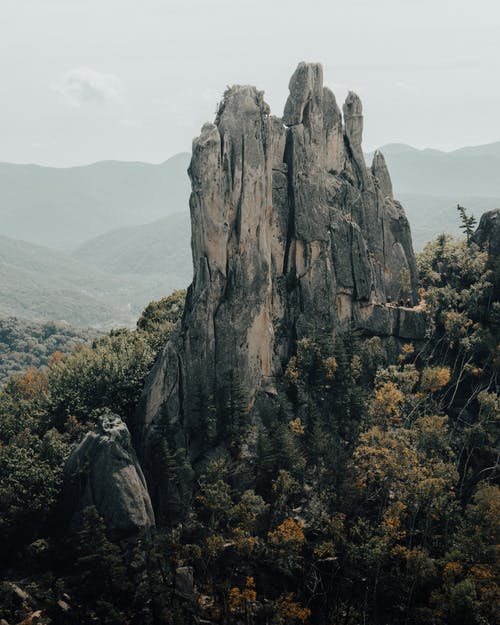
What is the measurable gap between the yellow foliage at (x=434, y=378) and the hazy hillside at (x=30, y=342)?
80396 mm

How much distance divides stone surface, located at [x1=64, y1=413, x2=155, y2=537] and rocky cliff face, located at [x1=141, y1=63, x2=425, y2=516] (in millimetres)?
4352

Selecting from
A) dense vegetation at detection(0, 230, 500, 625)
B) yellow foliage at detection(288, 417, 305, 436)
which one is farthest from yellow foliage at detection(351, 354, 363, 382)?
yellow foliage at detection(288, 417, 305, 436)

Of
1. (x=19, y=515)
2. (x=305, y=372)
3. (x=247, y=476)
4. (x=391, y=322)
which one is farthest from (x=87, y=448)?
(x=391, y=322)

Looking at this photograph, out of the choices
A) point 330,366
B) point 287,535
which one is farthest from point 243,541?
point 330,366

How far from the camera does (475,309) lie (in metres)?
58.1

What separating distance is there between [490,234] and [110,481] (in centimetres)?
4378

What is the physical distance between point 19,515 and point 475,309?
138 ft

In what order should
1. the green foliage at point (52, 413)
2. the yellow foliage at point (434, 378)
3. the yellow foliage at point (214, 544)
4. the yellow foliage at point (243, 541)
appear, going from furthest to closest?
the yellow foliage at point (434, 378) → the green foliage at point (52, 413) → the yellow foliage at point (243, 541) → the yellow foliage at point (214, 544)

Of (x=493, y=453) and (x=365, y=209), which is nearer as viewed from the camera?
(x=493, y=453)

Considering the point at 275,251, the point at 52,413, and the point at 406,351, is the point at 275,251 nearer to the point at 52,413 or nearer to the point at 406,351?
the point at 406,351

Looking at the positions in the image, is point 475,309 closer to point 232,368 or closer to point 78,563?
point 232,368

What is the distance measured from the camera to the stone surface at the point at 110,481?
42219 mm

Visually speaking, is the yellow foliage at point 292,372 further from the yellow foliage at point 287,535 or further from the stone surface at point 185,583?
the stone surface at point 185,583

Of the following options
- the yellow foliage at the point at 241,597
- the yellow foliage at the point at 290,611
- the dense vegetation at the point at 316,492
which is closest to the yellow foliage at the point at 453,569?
the dense vegetation at the point at 316,492
